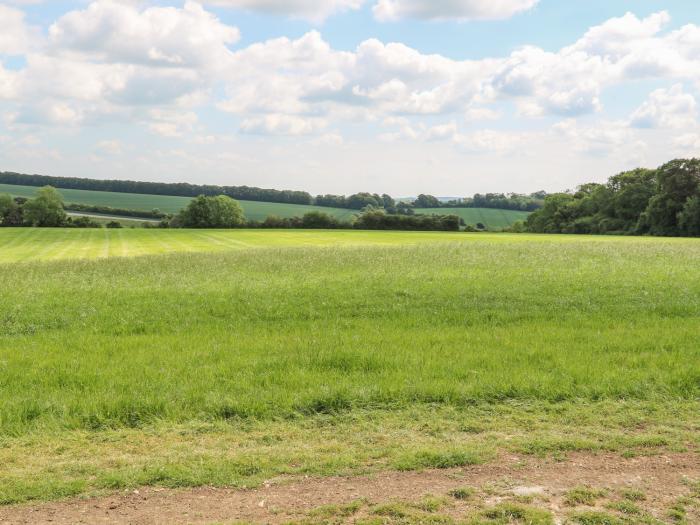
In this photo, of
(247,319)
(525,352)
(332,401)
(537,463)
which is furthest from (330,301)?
(537,463)

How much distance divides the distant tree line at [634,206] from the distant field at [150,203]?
4957 cm

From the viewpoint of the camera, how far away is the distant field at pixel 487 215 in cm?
14425

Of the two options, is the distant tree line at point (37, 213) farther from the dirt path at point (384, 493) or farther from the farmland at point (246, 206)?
the dirt path at point (384, 493)

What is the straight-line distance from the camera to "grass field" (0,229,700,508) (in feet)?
23.1

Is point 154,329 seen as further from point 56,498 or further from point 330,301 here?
point 56,498

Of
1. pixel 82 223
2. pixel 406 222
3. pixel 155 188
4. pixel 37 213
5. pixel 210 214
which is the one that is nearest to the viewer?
pixel 406 222

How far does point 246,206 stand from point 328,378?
150757 millimetres

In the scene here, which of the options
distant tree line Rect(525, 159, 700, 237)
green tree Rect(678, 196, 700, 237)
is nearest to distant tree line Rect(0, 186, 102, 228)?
distant tree line Rect(525, 159, 700, 237)

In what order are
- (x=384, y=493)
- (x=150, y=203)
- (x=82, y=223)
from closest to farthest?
(x=384, y=493) → (x=82, y=223) → (x=150, y=203)

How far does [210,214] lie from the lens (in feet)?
368

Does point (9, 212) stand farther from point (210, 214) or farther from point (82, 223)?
point (210, 214)

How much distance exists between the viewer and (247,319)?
1517cm

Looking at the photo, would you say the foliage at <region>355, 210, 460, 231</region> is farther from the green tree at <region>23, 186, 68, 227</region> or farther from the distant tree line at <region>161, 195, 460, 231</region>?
the green tree at <region>23, 186, 68, 227</region>

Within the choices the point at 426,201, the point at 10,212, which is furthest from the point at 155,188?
the point at 426,201
